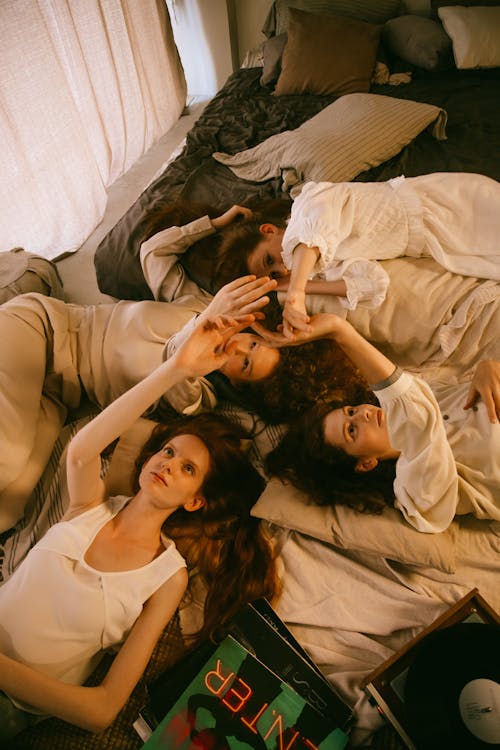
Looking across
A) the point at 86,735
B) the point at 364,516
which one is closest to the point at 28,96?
the point at 364,516

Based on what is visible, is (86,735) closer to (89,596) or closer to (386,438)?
(89,596)

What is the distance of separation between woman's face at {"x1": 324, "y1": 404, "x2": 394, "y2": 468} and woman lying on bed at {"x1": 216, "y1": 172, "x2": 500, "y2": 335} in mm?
354

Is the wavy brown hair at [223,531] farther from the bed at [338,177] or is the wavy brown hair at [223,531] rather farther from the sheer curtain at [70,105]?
the sheer curtain at [70,105]

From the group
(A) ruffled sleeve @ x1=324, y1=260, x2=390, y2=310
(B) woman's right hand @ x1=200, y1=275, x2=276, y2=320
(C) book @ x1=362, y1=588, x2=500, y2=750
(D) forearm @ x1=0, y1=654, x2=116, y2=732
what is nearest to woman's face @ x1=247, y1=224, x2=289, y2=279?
(A) ruffled sleeve @ x1=324, y1=260, x2=390, y2=310

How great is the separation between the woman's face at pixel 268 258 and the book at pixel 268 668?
920 mm

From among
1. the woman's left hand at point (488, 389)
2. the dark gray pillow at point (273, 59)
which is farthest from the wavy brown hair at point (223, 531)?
the dark gray pillow at point (273, 59)

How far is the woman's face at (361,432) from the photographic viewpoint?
1.10 meters

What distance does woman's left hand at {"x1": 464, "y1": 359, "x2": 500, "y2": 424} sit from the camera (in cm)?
109

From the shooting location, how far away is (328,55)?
2.30 m

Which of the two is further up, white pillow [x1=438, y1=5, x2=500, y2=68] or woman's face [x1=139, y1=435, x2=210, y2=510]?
white pillow [x1=438, y1=5, x2=500, y2=68]

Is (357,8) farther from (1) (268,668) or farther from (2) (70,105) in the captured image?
(1) (268,668)

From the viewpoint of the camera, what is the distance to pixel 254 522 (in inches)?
48.2

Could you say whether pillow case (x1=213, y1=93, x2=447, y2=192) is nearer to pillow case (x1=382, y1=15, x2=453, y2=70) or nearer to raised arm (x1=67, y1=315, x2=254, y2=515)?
pillow case (x1=382, y1=15, x2=453, y2=70)

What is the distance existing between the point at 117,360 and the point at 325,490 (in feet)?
2.43
